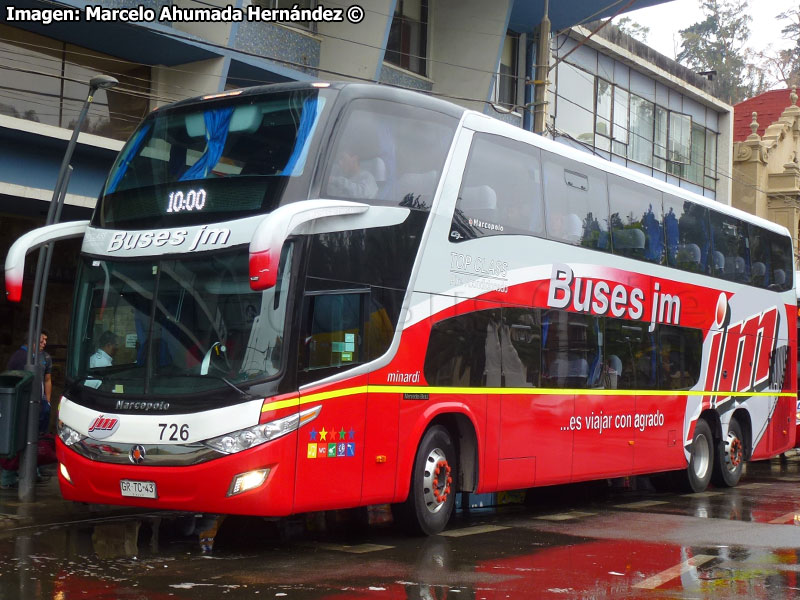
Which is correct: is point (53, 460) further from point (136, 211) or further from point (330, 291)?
point (330, 291)

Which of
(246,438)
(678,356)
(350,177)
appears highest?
(350,177)

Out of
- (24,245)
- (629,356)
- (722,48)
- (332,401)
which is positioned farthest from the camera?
(722,48)

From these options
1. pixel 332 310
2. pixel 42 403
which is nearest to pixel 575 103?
pixel 42 403

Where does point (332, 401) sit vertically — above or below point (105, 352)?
below

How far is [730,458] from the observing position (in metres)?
18.0

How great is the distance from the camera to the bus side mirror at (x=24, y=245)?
10.0m

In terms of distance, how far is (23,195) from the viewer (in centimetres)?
1628

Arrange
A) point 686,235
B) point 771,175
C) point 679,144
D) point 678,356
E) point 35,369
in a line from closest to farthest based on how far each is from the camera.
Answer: point 35,369, point 678,356, point 686,235, point 679,144, point 771,175

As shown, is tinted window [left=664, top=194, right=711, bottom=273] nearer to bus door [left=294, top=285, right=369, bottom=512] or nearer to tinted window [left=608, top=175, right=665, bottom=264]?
tinted window [left=608, top=175, right=665, bottom=264]

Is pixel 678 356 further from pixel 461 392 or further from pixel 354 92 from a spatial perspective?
Answer: pixel 354 92

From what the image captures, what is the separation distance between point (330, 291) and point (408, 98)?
7.47 ft

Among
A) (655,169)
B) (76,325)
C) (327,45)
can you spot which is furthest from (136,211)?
(655,169)

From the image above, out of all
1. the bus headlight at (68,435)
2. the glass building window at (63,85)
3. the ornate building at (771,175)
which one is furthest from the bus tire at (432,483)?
the ornate building at (771,175)

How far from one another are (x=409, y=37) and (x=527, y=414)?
13.1 m
